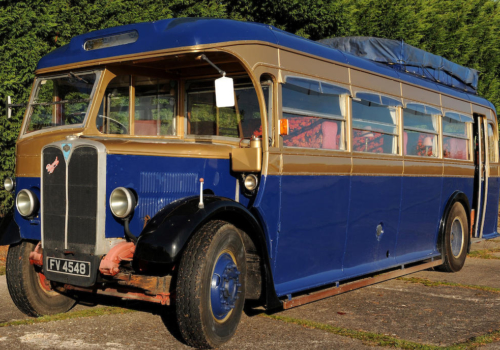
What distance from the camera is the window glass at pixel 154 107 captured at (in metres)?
5.95

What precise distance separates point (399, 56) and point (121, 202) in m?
4.97

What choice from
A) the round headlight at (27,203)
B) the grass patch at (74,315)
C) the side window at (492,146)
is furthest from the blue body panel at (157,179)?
the side window at (492,146)

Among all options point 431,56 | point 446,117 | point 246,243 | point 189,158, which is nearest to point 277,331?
point 246,243

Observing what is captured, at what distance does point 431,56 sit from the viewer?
9.07m

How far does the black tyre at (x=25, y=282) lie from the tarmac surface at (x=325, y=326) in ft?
0.66

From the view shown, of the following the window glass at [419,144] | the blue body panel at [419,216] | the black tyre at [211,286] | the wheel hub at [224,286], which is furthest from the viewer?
the window glass at [419,144]

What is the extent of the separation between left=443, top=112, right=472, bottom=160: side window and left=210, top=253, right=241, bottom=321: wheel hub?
187 inches

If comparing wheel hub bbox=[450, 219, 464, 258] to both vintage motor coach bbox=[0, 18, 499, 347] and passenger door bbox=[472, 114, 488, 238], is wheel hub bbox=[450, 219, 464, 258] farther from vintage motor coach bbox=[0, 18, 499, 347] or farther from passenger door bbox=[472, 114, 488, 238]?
vintage motor coach bbox=[0, 18, 499, 347]

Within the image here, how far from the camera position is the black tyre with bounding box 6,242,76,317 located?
549 centimetres

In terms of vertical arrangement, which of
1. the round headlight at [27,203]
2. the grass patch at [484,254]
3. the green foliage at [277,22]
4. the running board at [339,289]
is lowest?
the grass patch at [484,254]

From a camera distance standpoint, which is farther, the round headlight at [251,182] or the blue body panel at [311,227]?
the blue body panel at [311,227]

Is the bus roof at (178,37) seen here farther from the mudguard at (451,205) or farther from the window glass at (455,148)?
the mudguard at (451,205)

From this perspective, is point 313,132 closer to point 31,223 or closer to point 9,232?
point 31,223

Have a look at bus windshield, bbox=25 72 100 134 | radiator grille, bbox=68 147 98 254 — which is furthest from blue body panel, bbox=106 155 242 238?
bus windshield, bbox=25 72 100 134
